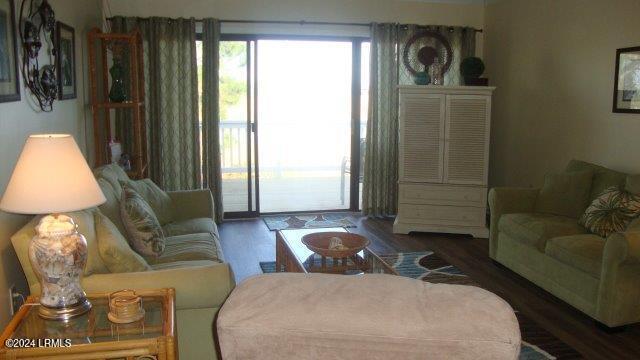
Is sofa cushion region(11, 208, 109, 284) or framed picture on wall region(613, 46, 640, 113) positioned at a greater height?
framed picture on wall region(613, 46, 640, 113)

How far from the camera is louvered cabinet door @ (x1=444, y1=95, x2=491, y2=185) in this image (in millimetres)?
5562

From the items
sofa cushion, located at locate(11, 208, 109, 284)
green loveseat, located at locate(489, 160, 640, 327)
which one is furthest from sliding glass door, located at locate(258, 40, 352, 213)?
sofa cushion, located at locate(11, 208, 109, 284)

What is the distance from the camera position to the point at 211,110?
229 inches

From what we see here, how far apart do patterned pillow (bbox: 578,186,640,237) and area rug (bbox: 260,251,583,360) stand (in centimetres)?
82

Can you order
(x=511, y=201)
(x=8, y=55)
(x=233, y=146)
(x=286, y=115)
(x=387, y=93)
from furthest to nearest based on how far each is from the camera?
(x=286, y=115) < (x=233, y=146) < (x=387, y=93) < (x=511, y=201) < (x=8, y=55)

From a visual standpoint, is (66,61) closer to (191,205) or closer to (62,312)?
(191,205)

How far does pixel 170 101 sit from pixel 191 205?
170cm

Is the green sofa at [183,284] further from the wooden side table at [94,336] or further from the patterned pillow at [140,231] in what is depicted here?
the patterned pillow at [140,231]

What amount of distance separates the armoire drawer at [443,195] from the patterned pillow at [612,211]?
1.63 metres

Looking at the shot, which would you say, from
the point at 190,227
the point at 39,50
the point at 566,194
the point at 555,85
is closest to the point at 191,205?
the point at 190,227

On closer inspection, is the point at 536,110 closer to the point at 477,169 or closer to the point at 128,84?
the point at 477,169

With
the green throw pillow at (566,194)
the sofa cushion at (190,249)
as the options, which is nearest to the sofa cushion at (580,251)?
the green throw pillow at (566,194)

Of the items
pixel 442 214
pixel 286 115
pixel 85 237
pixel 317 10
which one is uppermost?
pixel 317 10

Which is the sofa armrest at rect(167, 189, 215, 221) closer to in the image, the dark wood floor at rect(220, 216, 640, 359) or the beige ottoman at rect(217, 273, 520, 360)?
the dark wood floor at rect(220, 216, 640, 359)
